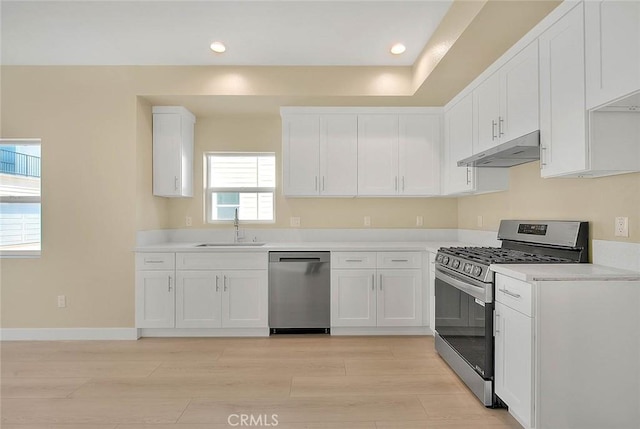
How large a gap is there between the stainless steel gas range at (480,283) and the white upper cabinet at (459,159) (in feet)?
1.35

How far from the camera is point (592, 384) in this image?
6.12ft

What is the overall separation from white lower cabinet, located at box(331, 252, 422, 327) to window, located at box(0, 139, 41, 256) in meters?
3.19

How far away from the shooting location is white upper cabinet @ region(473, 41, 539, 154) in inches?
91.7

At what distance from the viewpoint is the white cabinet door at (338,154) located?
12.9ft

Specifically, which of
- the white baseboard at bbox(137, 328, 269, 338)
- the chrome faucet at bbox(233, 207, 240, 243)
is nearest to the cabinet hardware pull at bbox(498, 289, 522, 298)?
the white baseboard at bbox(137, 328, 269, 338)

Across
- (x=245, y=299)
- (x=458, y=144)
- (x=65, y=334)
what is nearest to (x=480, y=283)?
(x=458, y=144)

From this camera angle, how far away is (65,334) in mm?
3600

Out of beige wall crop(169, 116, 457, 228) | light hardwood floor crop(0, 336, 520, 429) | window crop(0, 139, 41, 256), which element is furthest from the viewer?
beige wall crop(169, 116, 457, 228)

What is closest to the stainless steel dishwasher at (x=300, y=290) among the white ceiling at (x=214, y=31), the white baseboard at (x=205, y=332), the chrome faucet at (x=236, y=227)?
the white baseboard at (x=205, y=332)

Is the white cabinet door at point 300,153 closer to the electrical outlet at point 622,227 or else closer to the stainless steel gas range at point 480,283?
the stainless steel gas range at point 480,283

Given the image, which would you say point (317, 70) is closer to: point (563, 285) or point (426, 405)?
point (563, 285)

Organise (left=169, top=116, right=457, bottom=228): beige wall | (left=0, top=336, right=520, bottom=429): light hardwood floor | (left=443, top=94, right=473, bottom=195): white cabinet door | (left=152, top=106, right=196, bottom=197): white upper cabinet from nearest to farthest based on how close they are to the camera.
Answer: (left=0, top=336, right=520, bottom=429): light hardwood floor
(left=443, top=94, right=473, bottom=195): white cabinet door
(left=152, top=106, right=196, bottom=197): white upper cabinet
(left=169, top=116, right=457, bottom=228): beige wall

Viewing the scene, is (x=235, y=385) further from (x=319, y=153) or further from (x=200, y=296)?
(x=319, y=153)

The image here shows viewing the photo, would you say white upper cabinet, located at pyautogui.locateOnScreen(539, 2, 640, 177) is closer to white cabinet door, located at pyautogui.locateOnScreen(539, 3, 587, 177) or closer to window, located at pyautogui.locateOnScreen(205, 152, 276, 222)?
white cabinet door, located at pyautogui.locateOnScreen(539, 3, 587, 177)
